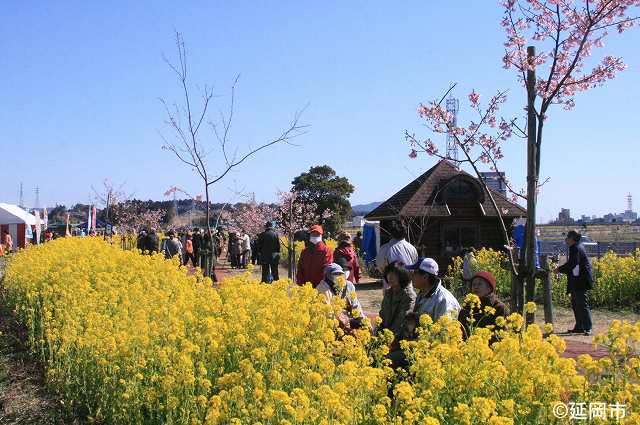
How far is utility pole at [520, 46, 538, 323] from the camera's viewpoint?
226 inches

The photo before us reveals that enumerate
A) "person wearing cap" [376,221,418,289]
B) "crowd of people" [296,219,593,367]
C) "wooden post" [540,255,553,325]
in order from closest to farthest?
"crowd of people" [296,219,593,367] → "wooden post" [540,255,553,325] → "person wearing cap" [376,221,418,289]

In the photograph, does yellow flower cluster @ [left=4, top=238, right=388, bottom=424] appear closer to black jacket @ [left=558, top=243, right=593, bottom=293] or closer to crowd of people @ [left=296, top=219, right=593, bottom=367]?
crowd of people @ [left=296, top=219, right=593, bottom=367]

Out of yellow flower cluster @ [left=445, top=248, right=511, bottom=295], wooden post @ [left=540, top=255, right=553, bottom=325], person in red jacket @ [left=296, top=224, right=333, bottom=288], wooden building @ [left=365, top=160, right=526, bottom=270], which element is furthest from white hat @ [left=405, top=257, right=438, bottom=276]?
wooden building @ [left=365, top=160, right=526, bottom=270]

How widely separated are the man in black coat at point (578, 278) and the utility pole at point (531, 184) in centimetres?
466

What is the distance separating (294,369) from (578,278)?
7361mm

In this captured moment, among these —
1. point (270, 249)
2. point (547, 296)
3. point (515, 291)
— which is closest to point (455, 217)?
point (270, 249)

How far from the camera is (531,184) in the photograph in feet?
18.9

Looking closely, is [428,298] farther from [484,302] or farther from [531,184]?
[531,184]

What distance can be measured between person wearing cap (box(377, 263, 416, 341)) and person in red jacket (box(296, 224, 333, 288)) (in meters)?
2.78

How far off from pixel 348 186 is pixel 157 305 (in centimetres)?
4347

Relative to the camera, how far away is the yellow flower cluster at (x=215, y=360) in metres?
3.49

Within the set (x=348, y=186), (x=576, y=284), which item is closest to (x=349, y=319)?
(x=576, y=284)

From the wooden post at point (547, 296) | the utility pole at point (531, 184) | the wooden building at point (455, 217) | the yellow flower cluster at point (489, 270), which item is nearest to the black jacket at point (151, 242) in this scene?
the wooden building at point (455, 217)

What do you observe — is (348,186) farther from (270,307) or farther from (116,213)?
(270,307)
